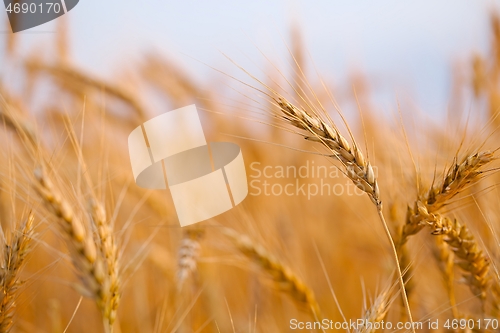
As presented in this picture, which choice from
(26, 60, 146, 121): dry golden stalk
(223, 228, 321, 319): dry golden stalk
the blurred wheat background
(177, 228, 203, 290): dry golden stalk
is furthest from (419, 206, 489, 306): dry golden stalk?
(26, 60, 146, 121): dry golden stalk

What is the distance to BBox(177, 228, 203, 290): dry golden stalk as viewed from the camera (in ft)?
2.80

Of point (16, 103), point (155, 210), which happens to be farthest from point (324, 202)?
point (16, 103)

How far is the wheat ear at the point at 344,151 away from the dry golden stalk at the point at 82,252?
317mm

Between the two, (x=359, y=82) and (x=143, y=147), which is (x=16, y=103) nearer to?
(x=143, y=147)

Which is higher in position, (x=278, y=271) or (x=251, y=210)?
(x=251, y=210)

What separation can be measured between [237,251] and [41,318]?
29.9 inches

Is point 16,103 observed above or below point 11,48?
below

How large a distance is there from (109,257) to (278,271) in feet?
1.25

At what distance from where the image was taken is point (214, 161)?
101 cm
